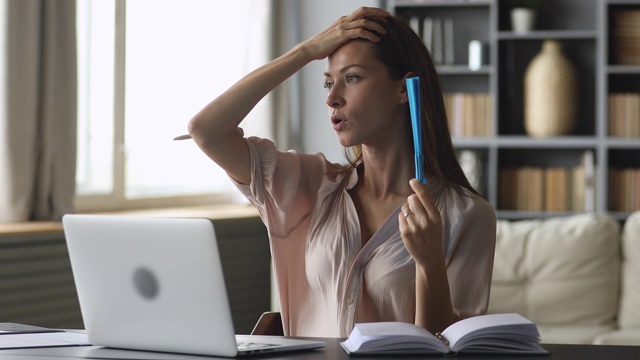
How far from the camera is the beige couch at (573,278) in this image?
3824 mm

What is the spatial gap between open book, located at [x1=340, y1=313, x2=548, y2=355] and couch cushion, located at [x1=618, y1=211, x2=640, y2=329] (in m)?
2.27

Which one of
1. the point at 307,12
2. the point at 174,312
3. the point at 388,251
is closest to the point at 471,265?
the point at 388,251

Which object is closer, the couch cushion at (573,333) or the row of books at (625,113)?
the couch cushion at (573,333)

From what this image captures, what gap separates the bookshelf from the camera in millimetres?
4965

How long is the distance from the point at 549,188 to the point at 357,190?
292 centimetres

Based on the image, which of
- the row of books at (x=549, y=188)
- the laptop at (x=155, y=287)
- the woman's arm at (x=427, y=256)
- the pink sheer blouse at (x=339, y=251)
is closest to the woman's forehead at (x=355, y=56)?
the pink sheer blouse at (x=339, y=251)

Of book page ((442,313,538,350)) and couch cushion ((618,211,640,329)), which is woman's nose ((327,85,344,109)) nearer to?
book page ((442,313,538,350))

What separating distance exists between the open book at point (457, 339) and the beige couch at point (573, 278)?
85.0 inches

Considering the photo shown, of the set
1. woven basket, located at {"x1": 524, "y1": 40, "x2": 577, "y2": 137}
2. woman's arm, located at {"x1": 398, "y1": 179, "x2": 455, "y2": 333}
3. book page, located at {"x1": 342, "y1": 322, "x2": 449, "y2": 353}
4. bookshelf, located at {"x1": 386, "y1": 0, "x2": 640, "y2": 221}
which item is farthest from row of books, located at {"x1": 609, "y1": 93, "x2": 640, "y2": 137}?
book page, located at {"x1": 342, "y1": 322, "x2": 449, "y2": 353}

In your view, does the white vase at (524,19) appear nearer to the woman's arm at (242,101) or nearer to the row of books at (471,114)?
the row of books at (471,114)

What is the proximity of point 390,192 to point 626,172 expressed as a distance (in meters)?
3.02

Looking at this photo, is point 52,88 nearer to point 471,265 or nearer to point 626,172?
point 471,265

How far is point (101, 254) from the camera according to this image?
172 centimetres

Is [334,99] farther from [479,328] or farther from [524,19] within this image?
[524,19]
